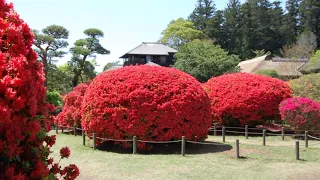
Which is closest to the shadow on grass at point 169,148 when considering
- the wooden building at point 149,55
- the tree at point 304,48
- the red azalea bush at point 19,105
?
the red azalea bush at point 19,105

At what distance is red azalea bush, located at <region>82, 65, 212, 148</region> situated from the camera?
1245 cm

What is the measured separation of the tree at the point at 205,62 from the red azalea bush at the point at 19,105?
94.6 feet

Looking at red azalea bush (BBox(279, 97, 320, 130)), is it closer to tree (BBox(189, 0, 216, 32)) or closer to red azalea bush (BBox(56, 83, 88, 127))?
red azalea bush (BBox(56, 83, 88, 127))

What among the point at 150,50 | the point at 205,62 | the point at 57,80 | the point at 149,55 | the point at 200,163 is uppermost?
the point at 150,50

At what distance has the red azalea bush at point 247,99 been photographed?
18484 millimetres

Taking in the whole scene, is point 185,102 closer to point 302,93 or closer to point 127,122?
point 127,122

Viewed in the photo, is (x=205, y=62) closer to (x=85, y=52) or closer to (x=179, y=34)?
(x=85, y=52)

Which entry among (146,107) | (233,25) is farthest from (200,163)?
(233,25)

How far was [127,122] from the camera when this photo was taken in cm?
1245

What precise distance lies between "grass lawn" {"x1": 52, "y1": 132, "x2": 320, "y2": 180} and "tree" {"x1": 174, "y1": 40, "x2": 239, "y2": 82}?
1912 cm

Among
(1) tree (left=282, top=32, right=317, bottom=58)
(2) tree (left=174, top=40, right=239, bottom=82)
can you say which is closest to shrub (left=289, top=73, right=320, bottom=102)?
(2) tree (left=174, top=40, right=239, bottom=82)

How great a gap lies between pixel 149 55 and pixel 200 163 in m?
37.8

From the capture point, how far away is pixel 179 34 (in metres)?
58.3

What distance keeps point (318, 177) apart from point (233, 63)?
24.1 metres
